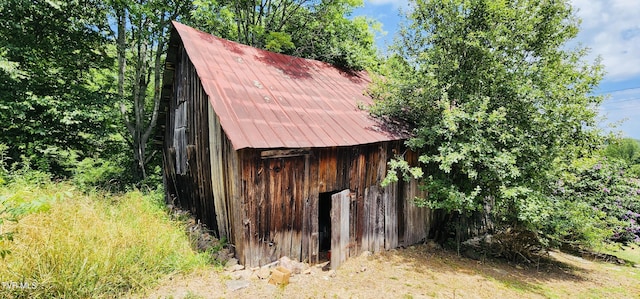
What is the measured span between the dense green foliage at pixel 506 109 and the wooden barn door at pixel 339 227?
115 centimetres

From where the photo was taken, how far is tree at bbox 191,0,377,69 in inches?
533

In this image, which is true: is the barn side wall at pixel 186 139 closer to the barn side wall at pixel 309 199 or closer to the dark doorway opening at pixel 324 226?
the barn side wall at pixel 309 199

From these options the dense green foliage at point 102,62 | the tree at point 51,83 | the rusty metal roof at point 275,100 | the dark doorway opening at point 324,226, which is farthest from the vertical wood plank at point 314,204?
the tree at point 51,83

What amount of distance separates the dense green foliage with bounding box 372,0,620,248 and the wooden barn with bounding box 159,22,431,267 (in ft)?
3.50

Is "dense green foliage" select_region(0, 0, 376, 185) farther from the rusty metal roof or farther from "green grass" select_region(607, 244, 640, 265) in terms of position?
"green grass" select_region(607, 244, 640, 265)

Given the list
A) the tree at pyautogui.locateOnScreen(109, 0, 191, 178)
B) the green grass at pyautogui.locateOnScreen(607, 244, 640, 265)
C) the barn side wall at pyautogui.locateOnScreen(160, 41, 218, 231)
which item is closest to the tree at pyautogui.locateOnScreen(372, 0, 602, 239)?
the barn side wall at pyautogui.locateOnScreen(160, 41, 218, 231)

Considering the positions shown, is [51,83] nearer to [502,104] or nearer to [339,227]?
[339,227]

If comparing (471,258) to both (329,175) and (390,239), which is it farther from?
(329,175)

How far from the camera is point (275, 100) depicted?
22.2 feet

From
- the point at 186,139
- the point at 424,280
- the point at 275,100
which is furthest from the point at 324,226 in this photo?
the point at 186,139

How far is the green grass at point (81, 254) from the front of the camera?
154 inches

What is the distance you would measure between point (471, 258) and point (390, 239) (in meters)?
2.31

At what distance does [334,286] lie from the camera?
5426 millimetres

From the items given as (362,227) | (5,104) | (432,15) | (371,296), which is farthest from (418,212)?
(5,104)
